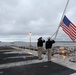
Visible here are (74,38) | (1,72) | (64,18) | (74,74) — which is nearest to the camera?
(74,74)

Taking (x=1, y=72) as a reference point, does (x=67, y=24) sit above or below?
above

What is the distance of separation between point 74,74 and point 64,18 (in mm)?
6384

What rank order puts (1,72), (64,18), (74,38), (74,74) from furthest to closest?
(64,18), (74,38), (1,72), (74,74)

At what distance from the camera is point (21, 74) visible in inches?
417

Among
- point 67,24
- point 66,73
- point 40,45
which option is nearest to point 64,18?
point 67,24

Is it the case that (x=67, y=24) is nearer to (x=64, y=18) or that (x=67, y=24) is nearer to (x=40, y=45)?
(x=64, y=18)

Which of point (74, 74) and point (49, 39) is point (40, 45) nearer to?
point (49, 39)

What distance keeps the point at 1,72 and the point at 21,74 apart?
1.43 m

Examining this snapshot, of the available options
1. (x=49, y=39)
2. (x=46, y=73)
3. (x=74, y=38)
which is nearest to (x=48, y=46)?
(x=49, y=39)

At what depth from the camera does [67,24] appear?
1515cm

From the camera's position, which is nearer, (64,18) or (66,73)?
(66,73)

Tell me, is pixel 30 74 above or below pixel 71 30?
below

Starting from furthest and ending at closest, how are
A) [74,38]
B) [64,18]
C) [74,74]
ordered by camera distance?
[64,18]
[74,38]
[74,74]

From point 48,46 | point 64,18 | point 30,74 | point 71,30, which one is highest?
point 64,18
